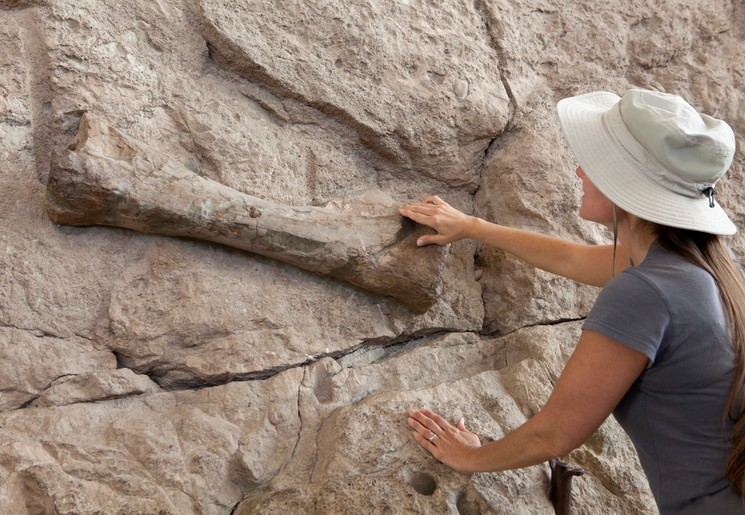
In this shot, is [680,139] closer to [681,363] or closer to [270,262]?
[681,363]

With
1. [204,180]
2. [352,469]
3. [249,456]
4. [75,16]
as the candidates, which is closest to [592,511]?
[352,469]

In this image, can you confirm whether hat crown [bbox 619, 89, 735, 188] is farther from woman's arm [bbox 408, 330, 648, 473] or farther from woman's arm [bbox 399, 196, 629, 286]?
woman's arm [bbox 399, 196, 629, 286]

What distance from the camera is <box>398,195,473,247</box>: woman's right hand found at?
200 centimetres

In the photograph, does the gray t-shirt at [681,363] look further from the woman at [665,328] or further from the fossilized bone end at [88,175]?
the fossilized bone end at [88,175]

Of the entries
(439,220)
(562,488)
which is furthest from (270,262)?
(562,488)

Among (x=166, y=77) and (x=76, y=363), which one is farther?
(x=166, y=77)

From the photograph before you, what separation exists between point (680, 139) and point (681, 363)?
0.41 meters

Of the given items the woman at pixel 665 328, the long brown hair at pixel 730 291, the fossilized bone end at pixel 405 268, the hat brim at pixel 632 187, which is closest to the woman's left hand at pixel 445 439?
the woman at pixel 665 328

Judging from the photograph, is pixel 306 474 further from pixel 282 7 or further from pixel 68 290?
pixel 282 7

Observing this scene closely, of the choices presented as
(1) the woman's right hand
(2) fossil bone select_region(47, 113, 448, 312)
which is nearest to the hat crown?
(1) the woman's right hand

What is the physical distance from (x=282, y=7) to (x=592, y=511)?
1567 mm

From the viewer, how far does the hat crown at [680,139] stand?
1.36 m

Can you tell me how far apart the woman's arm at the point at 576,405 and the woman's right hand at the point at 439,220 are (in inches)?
24.9

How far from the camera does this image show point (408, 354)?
210 cm
